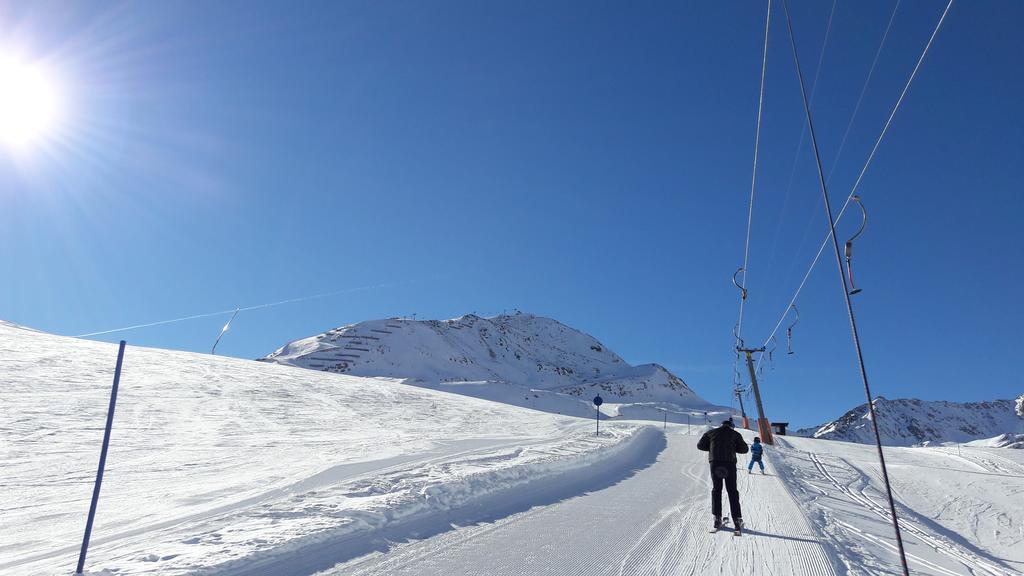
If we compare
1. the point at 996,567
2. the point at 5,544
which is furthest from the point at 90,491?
the point at 996,567

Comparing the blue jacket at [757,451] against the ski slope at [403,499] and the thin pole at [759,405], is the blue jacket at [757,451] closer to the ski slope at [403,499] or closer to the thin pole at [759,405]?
the ski slope at [403,499]

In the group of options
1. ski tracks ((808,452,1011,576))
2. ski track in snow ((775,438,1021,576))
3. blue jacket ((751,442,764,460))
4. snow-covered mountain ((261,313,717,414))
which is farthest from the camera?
snow-covered mountain ((261,313,717,414))

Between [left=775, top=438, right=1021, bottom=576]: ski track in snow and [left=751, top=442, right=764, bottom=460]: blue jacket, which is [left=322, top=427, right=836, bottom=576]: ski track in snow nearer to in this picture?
[left=775, top=438, right=1021, bottom=576]: ski track in snow

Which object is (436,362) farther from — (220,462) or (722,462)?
(722,462)

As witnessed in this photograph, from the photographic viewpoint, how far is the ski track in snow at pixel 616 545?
6.77 meters

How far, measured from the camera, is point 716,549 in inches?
313

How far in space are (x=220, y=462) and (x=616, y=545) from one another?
1286 cm

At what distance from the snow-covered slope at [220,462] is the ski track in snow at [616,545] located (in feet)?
3.94

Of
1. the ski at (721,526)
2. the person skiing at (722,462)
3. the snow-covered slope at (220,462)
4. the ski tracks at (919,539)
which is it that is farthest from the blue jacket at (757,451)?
the person skiing at (722,462)

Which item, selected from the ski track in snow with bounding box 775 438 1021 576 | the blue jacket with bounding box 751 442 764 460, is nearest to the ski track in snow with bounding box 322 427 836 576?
the ski track in snow with bounding box 775 438 1021 576

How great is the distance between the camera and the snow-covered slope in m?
7.48

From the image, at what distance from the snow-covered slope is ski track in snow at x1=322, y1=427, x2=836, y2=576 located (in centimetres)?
120

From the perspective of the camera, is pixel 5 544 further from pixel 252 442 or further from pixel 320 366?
pixel 320 366

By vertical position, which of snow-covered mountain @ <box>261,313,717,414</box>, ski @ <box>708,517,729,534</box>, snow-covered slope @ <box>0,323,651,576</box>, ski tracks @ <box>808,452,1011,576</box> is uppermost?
snow-covered mountain @ <box>261,313,717,414</box>
